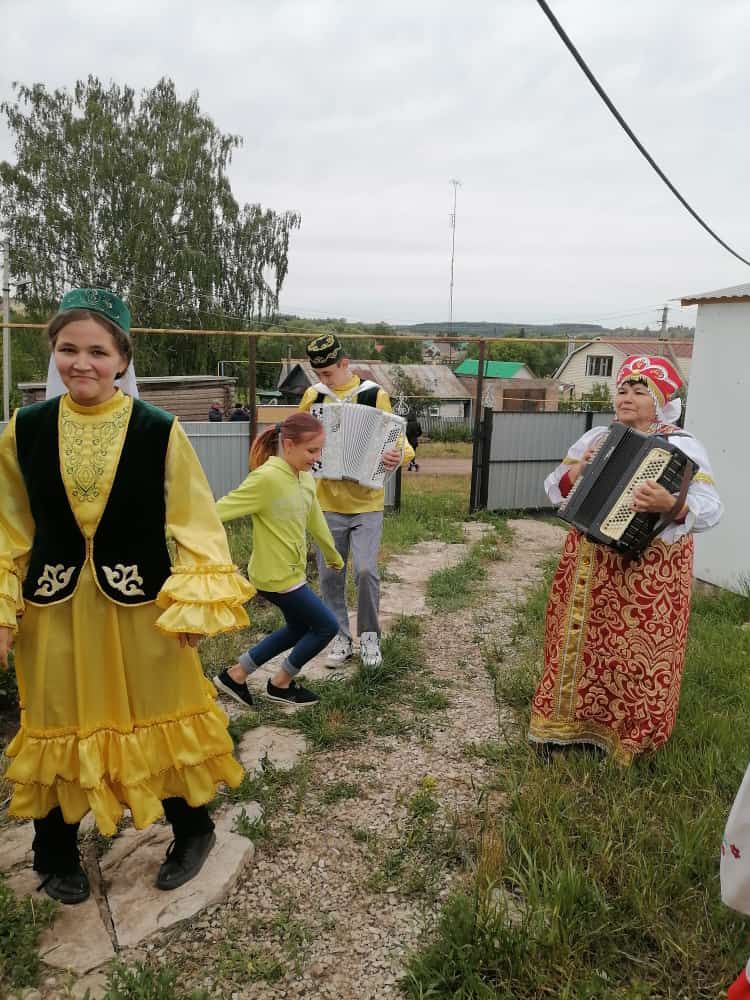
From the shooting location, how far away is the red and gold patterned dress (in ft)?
10.2

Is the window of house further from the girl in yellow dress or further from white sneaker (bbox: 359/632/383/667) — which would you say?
the girl in yellow dress

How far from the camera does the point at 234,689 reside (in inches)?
153


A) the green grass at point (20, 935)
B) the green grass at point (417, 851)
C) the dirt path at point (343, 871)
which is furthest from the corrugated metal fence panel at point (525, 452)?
the green grass at point (20, 935)

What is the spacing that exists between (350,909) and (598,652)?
4.71 ft

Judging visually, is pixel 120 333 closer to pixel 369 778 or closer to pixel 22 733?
pixel 22 733

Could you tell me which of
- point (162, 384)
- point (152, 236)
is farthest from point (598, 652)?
point (152, 236)

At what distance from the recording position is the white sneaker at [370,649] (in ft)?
14.3

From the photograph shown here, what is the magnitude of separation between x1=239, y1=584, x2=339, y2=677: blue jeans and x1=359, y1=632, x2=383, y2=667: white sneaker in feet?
2.05

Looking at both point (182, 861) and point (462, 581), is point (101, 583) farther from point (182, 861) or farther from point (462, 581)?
point (462, 581)

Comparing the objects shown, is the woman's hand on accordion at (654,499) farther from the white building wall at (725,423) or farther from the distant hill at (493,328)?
the distant hill at (493,328)

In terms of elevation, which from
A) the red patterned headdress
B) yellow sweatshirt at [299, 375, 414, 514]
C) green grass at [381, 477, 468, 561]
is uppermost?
the red patterned headdress

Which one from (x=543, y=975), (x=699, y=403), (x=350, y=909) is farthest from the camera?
(x=699, y=403)

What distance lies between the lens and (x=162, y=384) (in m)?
16.8

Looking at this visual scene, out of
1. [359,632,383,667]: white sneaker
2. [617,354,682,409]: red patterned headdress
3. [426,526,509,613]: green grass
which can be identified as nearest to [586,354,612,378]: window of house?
[426,526,509,613]: green grass
